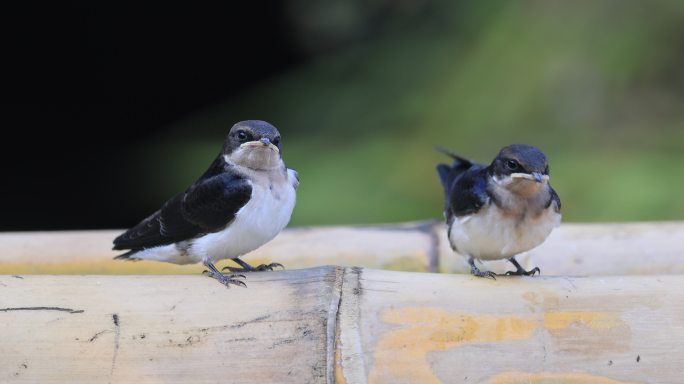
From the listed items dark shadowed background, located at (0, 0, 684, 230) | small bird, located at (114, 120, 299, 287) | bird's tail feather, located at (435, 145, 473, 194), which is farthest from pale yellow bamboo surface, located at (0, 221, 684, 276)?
dark shadowed background, located at (0, 0, 684, 230)

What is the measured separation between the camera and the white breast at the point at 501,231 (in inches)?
102

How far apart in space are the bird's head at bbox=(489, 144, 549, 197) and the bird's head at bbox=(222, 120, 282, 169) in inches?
22.5

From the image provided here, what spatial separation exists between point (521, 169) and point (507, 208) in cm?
13

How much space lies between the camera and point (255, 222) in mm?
2582

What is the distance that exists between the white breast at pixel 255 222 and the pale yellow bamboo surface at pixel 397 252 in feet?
1.73

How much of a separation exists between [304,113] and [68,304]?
137 inches

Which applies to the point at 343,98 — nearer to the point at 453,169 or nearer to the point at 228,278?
the point at 453,169

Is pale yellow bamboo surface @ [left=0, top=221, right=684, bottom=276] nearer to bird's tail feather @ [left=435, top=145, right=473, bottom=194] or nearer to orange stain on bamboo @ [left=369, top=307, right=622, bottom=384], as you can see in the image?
bird's tail feather @ [left=435, top=145, right=473, bottom=194]

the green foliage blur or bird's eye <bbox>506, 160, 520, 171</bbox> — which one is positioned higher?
the green foliage blur

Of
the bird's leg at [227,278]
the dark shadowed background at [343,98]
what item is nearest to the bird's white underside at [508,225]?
the bird's leg at [227,278]

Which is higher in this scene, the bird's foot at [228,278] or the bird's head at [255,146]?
the bird's head at [255,146]

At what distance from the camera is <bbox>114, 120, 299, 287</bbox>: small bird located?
2.60m

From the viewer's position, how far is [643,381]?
2078 millimetres

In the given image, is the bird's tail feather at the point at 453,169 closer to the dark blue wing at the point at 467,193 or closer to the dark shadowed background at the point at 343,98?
the dark blue wing at the point at 467,193
